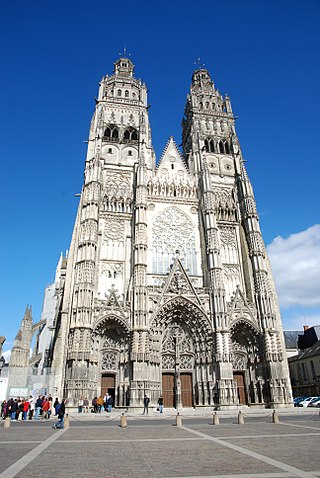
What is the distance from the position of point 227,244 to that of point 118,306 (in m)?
10.8

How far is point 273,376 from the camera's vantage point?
72.5ft

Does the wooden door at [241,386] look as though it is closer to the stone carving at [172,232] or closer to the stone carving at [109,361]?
the stone carving at [109,361]

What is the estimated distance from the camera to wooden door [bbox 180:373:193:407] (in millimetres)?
22922

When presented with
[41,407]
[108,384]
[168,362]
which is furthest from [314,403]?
[41,407]

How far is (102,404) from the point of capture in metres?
20.1

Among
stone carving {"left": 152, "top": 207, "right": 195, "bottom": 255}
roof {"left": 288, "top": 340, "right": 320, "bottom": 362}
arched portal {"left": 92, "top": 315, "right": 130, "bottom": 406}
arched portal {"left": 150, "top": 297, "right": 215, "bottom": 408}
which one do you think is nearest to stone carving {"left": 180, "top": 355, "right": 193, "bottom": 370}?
arched portal {"left": 150, "top": 297, "right": 215, "bottom": 408}

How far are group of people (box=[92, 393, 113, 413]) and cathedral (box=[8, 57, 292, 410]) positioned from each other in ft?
2.83

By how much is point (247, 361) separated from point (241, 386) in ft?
5.67

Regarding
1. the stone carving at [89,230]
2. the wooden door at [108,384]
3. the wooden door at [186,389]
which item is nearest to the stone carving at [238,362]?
the wooden door at [186,389]

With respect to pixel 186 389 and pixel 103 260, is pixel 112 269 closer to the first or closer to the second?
pixel 103 260

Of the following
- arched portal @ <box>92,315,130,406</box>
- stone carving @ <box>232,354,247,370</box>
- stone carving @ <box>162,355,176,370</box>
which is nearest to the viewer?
arched portal @ <box>92,315,130,406</box>

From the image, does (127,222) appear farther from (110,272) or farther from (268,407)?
(268,407)

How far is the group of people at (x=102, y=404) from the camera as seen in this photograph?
1875 centimetres

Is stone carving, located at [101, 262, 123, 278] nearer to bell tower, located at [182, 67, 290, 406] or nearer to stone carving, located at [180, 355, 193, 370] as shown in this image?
bell tower, located at [182, 67, 290, 406]
